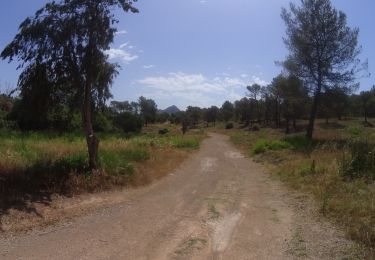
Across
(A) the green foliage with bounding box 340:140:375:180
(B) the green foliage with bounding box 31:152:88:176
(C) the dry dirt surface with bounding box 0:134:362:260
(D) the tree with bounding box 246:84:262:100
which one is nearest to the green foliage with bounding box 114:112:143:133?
(D) the tree with bounding box 246:84:262:100

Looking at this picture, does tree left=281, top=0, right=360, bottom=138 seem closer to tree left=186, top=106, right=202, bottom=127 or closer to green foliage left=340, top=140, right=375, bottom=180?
green foliage left=340, top=140, right=375, bottom=180

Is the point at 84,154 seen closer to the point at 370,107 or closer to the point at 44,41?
the point at 44,41

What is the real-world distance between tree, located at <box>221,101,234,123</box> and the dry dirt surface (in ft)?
323

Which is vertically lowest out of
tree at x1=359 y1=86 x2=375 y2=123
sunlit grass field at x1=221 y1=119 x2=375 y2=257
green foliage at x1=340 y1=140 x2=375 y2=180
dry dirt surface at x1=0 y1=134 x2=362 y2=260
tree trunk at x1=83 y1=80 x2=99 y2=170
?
dry dirt surface at x1=0 y1=134 x2=362 y2=260

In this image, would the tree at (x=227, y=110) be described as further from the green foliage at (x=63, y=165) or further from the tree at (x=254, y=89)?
the green foliage at (x=63, y=165)

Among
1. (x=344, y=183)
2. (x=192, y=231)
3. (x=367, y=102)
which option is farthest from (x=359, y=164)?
(x=367, y=102)

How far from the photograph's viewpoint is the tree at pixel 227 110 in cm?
11262

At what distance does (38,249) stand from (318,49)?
28464mm

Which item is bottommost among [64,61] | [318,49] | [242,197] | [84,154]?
[242,197]

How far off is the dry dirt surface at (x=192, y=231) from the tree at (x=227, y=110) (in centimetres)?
9852

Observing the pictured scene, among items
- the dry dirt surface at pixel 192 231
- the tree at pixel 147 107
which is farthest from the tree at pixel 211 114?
the dry dirt surface at pixel 192 231

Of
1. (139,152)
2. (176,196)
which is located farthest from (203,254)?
(139,152)

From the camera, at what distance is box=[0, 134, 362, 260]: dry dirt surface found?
8.05 meters

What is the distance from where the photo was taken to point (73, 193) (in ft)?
41.3
